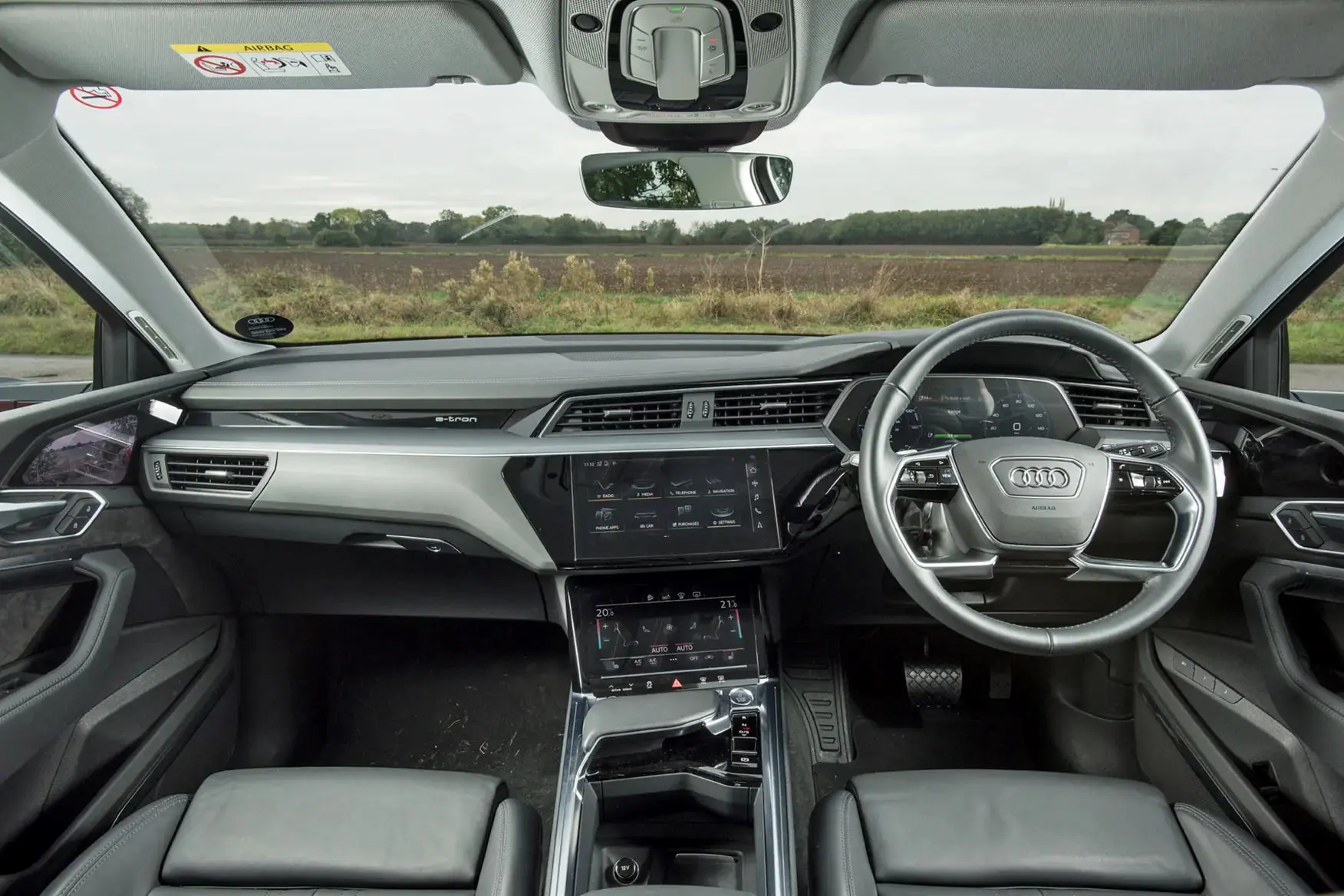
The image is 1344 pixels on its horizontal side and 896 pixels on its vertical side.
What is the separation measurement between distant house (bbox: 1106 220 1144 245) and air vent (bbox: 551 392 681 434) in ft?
4.19

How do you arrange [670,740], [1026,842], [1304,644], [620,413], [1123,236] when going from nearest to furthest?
[1026,842] → [1304,644] → [670,740] → [620,413] → [1123,236]

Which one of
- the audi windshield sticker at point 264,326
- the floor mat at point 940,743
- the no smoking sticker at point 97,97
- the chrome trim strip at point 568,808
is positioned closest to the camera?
the chrome trim strip at point 568,808

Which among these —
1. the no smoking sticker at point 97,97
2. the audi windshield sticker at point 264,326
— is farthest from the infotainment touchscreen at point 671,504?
the no smoking sticker at point 97,97

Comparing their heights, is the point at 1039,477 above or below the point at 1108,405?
below

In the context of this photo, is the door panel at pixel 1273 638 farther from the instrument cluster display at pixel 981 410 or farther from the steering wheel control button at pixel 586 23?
the steering wheel control button at pixel 586 23

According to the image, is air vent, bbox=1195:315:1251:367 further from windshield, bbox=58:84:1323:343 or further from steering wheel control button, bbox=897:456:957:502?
steering wheel control button, bbox=897:456:957:502

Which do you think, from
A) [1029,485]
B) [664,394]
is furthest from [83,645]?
[1029,485]

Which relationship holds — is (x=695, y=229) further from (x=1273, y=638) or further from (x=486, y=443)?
(x=1273, y=638)

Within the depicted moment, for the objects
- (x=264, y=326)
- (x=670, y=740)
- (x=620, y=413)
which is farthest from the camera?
(x=264, y=326)

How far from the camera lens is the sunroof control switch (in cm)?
146

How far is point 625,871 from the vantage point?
1944 millimetres

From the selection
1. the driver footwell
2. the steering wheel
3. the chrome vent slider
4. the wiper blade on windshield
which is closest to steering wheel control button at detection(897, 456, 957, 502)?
the steering wheel

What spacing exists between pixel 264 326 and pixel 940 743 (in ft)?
8.23

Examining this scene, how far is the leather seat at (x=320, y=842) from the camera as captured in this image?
60.9 inches
